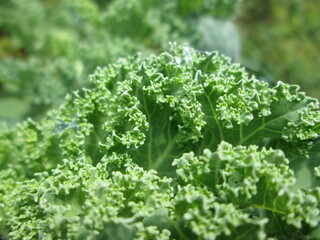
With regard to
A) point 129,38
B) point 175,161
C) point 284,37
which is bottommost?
point 175,161

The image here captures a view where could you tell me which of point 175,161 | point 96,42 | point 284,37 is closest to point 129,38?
point 96,42

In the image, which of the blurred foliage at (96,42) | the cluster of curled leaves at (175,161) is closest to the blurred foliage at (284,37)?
the blurred foliage at (96,42)

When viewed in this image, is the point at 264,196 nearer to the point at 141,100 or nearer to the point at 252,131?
the point at 252,131

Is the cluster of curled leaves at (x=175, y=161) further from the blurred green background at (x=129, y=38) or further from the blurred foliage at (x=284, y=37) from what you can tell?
the blurred foliage at (x=284, y=37)

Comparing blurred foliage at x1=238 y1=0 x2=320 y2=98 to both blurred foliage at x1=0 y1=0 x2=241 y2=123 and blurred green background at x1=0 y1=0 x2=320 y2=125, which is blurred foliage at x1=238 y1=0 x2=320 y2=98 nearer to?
blurred green background at x1=0 y1=0 x2=320 y2=125

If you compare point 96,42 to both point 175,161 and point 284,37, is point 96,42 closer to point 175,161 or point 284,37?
point 175,161

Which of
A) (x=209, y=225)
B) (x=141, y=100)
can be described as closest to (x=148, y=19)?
(x=141, y=100)

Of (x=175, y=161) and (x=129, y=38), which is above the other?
(x=129, y=38)
